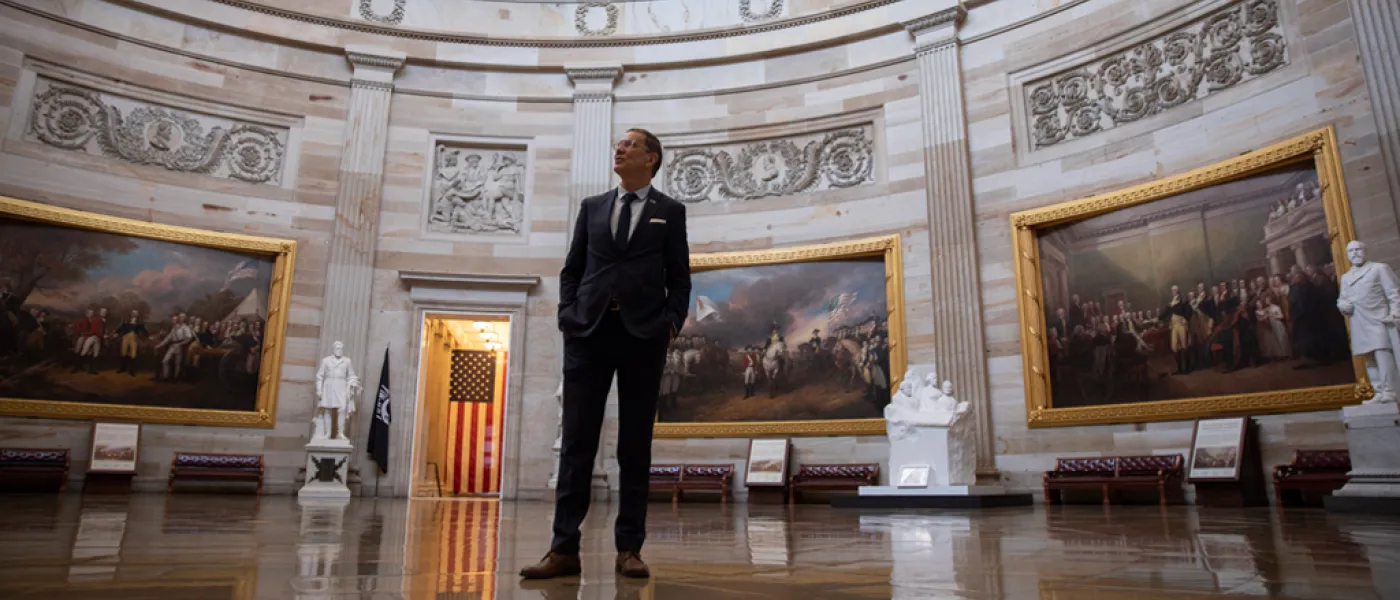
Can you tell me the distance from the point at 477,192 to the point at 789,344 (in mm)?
6958

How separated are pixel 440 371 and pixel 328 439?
5326 mm

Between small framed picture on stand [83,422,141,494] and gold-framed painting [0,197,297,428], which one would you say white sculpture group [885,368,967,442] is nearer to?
gold-framed painting [0,197,297,428]

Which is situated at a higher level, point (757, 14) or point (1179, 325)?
point (757, 14)

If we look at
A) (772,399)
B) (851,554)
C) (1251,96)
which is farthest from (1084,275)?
(851,554)

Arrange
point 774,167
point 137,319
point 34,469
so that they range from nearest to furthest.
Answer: point 34,469 < point 137,319 < point 774,167

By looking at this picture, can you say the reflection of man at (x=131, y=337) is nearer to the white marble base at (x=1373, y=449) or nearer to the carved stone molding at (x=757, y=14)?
the carved stone molding at (x=757, y=14)

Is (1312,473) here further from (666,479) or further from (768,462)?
(666,479)

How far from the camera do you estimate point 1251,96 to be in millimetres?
12109

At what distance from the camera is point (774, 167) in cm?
1684

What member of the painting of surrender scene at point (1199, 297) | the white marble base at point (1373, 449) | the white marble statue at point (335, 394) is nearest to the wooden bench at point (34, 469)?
the white marble statue at point (335, 394)

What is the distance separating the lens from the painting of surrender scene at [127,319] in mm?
14000

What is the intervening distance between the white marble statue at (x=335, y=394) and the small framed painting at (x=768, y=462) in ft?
22.9

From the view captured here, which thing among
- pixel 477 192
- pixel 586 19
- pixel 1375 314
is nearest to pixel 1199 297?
pixel 1375 314

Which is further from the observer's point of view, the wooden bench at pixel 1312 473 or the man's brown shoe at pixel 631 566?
the wooden bench at pixel 1312 473
